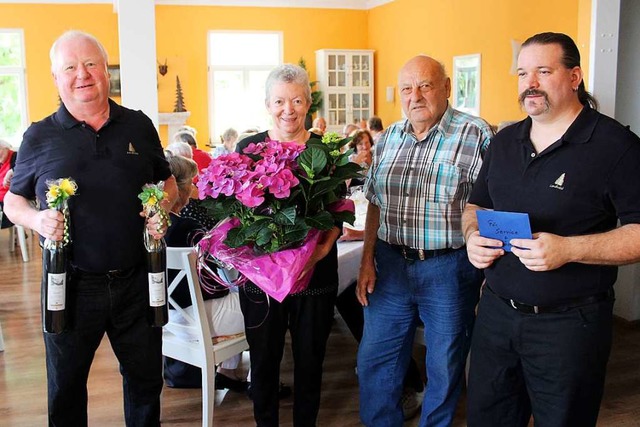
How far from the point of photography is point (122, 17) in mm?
4891

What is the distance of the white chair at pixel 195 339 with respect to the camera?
269cm

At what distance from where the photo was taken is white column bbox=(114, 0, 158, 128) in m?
4.93

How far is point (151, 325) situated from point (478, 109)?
6830 millimetres

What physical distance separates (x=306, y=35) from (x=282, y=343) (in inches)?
382

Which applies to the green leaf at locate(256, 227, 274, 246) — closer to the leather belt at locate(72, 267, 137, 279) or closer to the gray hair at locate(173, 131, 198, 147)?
the leather belt at locate(72, 267, 137, 279)

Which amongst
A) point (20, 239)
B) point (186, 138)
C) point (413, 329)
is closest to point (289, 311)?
point (413, 329)

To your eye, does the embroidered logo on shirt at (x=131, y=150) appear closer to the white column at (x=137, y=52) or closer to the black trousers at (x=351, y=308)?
the black trousers at (x=351, y=308)

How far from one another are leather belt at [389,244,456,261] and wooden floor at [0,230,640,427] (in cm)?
100

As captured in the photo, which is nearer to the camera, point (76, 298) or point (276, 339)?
point (76, 298)

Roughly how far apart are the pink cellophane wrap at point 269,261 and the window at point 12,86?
9.52 m

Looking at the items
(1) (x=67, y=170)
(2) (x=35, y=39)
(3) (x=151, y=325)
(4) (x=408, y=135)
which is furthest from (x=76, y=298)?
(2) (x=35, y=39)

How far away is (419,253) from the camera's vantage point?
2449 millimetres

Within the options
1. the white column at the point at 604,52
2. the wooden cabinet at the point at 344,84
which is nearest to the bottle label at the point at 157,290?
the white column at the point at 604,52

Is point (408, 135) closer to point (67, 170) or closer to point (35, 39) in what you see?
point (67, 170)
